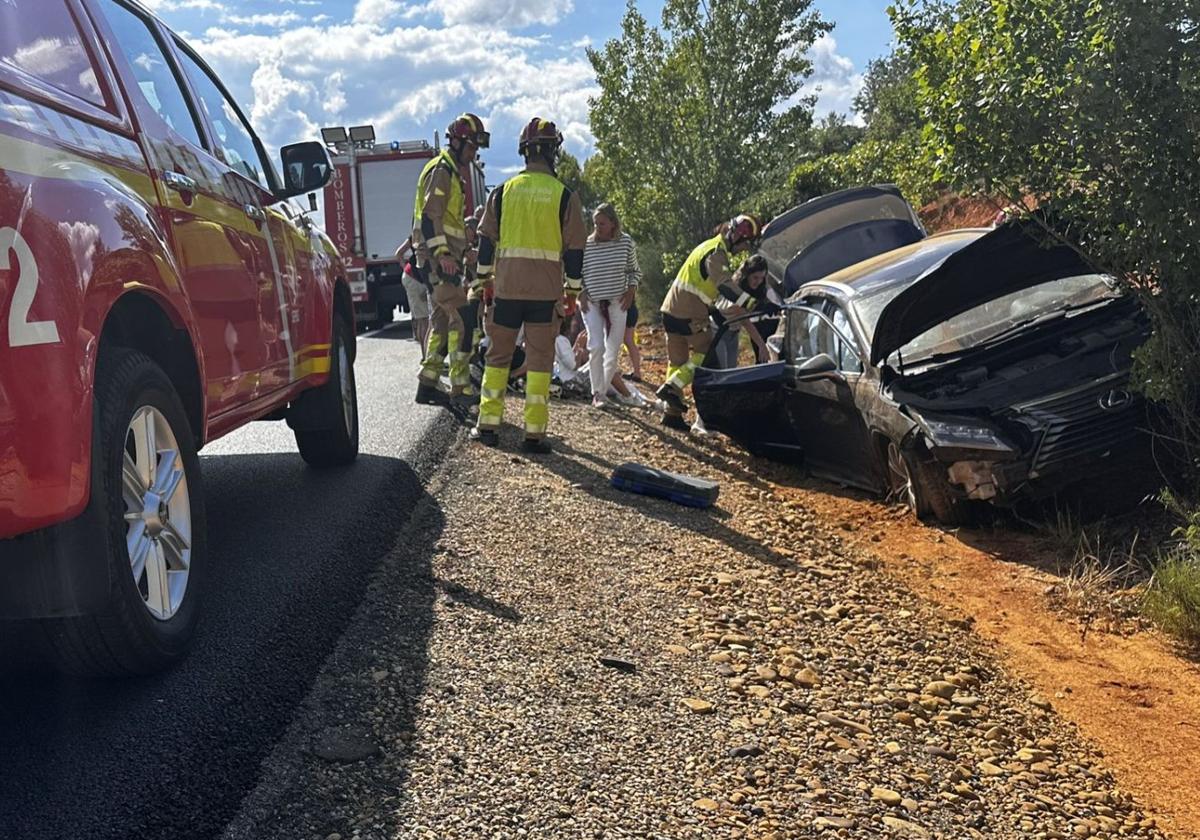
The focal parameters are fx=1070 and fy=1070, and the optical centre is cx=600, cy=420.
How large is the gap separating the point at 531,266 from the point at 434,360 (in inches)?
91.5

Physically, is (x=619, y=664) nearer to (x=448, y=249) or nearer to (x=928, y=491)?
(x=928, y=491)

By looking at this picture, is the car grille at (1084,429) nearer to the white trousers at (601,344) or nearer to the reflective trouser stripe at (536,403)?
the reflective trouser stripe at (536,403)

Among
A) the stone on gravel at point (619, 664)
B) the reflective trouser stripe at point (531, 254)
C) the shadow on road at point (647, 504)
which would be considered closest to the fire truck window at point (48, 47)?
the stone on gravel at point (619, 664)

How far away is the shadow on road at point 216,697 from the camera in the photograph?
2.54 m

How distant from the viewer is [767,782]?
114 inches

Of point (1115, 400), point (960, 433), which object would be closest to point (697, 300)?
point (960, 433)

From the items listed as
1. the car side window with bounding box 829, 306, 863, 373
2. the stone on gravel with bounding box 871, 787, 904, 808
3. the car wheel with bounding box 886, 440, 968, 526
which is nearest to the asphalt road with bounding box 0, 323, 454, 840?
the stone on gravel with bounding box 871, 787, 904, 808

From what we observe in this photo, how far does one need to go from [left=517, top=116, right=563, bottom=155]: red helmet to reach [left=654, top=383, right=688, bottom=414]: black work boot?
8.83 ft

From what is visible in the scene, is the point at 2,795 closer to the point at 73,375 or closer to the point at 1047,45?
the point at 73,375

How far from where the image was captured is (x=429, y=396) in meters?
9.48

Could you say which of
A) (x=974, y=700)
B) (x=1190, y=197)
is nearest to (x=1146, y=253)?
(x=1190, y=197)

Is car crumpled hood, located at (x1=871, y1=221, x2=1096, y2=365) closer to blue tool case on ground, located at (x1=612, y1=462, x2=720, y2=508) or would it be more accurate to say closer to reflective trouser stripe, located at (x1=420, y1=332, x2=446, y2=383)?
blue tool case on ground, located at (x1=612, y1=462, x2=720, y2=508)

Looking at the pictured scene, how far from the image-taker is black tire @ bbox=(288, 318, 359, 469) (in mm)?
6074

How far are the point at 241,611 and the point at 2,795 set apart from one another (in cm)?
139
